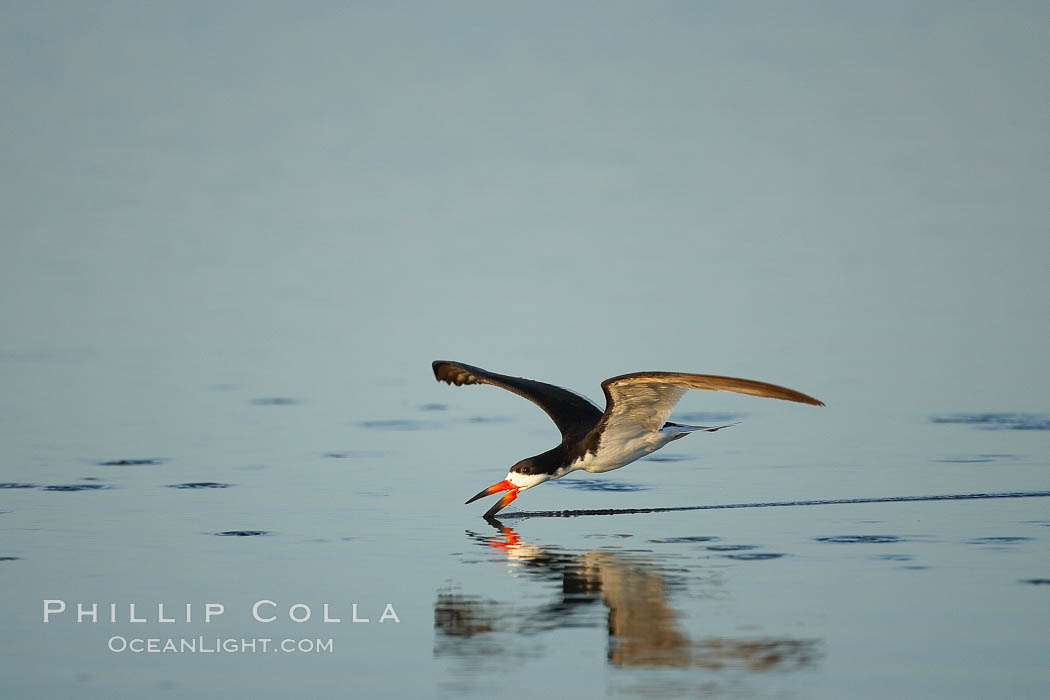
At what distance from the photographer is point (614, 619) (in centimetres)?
833

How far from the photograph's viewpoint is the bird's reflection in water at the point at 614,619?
757cm

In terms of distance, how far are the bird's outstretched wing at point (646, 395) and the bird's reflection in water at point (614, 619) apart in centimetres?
116

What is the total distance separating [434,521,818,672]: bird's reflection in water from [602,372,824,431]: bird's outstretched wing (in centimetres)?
116

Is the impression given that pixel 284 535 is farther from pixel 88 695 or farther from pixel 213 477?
pixel 88 695

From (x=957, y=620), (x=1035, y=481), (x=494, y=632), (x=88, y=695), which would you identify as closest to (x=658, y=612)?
(x=494, y=632)

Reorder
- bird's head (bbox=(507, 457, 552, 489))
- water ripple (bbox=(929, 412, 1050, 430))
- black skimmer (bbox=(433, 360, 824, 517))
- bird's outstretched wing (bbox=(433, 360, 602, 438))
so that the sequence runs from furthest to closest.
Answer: water ripple (bbox=(929, 412, 1050, 430)) < bird's outstretched wing (bbox=(433, 360, 602, 438)) < bird's head (bbox=(507, 457, 552, 489)) < black skimmer (bbox=(433, 360, 824, 517))

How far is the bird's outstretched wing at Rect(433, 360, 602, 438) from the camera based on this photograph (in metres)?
12.9

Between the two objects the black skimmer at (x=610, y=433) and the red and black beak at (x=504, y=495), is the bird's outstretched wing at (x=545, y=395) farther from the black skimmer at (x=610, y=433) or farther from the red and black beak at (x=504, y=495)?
the red and black beak at (x=504, y=495)

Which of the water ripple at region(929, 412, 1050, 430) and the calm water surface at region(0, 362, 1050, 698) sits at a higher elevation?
the water ripple at region(929, 412, 1050, 430)

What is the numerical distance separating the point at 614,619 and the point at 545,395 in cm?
521

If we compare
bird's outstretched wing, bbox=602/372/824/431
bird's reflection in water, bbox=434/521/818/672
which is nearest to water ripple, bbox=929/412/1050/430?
bird's outstretched wing, bbox=602/372/824/431

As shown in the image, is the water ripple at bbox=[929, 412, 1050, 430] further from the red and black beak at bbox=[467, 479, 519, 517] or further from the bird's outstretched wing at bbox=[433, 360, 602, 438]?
the red and black beak at bbox=[467, 479, 519, 517]

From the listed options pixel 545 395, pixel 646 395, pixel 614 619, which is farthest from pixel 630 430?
pixel 614 619

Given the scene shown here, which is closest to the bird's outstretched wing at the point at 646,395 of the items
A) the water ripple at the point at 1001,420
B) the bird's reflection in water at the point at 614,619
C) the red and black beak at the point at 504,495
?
the red and black beak at the point at 504,495
